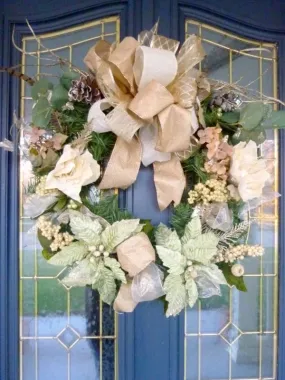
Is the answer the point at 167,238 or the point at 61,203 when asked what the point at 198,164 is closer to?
the point at 167,238

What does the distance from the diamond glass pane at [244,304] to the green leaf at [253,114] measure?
1.07ft

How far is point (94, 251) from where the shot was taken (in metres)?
1.01

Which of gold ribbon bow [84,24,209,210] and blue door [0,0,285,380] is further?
blue door [0,0,285,380]

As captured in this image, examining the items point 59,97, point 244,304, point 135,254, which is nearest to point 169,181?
point 135,254

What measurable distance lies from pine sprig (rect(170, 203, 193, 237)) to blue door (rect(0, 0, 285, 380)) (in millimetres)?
287

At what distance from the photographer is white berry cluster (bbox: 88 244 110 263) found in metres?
1.00

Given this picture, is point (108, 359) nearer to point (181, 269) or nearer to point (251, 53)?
point (181, 269)

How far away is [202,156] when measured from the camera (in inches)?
41.3

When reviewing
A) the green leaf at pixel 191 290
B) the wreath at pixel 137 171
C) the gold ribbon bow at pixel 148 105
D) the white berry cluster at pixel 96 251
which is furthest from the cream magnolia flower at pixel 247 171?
the white berry cluster at pixel 96 251

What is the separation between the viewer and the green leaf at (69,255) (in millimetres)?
1012

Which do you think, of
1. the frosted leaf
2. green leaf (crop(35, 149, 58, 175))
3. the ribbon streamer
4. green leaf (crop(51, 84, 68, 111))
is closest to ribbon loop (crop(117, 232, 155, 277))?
the ribbon streamer

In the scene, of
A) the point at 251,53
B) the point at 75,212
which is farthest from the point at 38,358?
the point at 251,53

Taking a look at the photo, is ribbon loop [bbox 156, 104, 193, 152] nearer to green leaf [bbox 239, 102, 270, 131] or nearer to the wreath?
the wreath

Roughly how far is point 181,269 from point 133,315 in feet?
0.99
